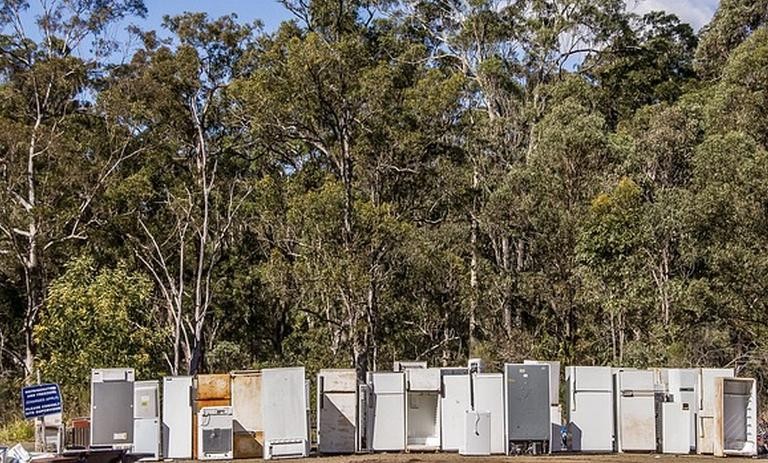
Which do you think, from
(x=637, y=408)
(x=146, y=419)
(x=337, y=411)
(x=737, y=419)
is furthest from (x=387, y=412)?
(x=737, y=419)

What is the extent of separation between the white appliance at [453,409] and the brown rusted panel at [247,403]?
142 inches

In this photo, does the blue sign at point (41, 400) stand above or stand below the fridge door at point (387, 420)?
above

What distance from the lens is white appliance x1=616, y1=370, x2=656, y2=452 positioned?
66.0 feet

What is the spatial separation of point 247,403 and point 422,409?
3.52m

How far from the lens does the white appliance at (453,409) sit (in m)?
20.0

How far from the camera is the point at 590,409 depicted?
20.2 m

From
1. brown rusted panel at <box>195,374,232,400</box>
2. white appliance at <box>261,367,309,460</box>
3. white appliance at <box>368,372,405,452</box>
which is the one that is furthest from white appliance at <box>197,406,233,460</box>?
white appliance at <box>368,372,405,452</box>

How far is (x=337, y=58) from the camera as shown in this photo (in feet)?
112

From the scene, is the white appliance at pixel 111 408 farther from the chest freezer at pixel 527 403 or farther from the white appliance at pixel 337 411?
the chest freezer at pixel 527 403

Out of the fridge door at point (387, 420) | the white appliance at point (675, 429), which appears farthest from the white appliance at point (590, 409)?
the fridge door at point (387, 420)

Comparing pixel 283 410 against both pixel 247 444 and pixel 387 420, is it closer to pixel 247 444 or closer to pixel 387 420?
pixel 247 444

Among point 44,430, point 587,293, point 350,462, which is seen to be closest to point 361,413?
point 350,462

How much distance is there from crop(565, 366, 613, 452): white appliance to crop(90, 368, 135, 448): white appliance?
8.50m

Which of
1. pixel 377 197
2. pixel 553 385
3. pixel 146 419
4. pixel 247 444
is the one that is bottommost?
pixel 247 444
